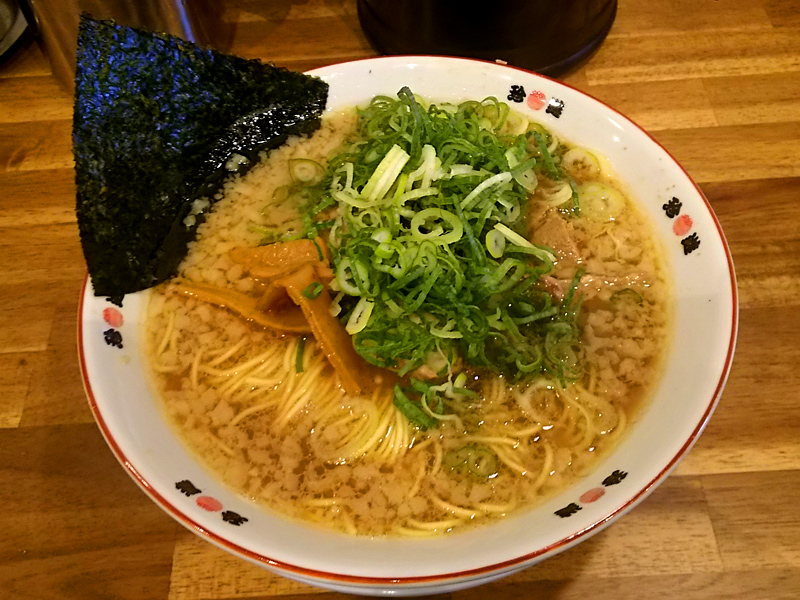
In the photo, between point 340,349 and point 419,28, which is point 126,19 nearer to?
point 419,28

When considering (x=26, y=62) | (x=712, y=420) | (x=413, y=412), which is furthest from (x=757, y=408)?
(x=26, y=62)

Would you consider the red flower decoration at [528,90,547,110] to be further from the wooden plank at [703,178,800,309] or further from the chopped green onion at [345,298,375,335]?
the chopped green onion at [345,298,375,335]

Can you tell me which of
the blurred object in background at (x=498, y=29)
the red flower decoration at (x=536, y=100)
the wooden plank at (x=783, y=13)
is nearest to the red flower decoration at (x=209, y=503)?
the red flower decoration at (x=536, y=100)

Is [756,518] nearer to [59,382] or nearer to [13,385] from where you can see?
[59,382]

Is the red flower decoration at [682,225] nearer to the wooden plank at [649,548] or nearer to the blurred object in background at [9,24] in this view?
the wooden plank at [649,548]

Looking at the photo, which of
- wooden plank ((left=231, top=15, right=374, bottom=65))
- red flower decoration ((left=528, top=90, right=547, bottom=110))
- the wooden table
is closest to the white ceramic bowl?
red flower decoration ((left=528, top=90, right=547, bottom=110))

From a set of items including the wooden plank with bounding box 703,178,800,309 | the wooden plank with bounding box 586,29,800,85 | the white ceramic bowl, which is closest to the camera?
the white ceramic bowl

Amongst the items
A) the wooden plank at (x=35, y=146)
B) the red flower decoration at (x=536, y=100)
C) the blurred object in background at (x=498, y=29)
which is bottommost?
the wooden plank at (x=35, y=146)
